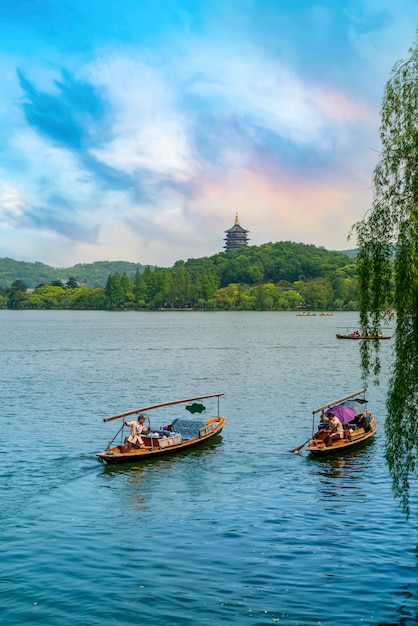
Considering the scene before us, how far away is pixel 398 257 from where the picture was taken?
19.0m

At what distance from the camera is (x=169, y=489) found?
30328 mm

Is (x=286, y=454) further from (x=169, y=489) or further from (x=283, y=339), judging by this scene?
(x=283, y=339)

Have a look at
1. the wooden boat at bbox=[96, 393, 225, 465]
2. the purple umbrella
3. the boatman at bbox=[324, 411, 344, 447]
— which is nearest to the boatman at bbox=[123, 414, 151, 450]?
the wooden boat at bbox=[96, 393, 225, 465]

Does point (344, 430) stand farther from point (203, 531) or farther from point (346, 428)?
point (203, 531)

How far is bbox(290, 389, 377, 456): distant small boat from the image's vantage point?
36.5 metres

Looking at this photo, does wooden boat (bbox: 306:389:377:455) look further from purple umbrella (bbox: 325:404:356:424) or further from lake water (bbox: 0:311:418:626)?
lake water (bbox: 0:311:418:626)

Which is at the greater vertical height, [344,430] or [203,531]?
[344,430]

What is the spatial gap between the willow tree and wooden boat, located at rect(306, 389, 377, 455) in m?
15.2

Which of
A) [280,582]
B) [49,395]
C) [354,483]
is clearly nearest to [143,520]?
[280,582]

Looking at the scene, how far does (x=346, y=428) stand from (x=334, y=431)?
2.57 m

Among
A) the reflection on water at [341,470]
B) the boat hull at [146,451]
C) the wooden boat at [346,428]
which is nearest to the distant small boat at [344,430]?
the wooden boat at [346,428]

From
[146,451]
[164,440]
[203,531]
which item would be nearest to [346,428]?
[164,440]

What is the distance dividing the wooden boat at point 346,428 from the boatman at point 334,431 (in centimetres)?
16

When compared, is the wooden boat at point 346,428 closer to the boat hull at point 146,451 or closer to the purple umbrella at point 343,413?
the purple umbrella at point 343,413
